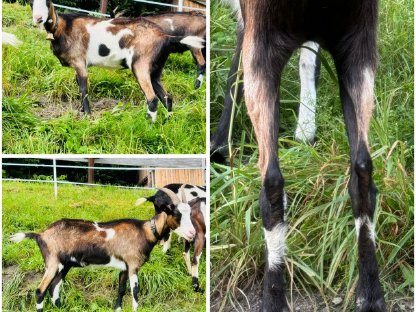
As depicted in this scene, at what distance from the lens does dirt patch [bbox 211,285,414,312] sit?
4.40m

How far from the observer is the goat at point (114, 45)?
466 centimetres

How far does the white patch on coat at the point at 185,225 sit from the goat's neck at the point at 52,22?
4.51ft

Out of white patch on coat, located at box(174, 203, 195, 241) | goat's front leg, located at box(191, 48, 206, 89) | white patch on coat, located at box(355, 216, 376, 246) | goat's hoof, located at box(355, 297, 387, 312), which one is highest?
goat's front leg, located at box(191, 48, 206, 89)

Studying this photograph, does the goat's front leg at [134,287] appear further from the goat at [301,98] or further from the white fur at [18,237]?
the goat at [301,98]

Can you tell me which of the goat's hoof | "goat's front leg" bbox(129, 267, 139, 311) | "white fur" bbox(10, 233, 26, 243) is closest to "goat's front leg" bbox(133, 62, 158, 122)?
"goat's front leg" bbox(129, 267, 139, 311)

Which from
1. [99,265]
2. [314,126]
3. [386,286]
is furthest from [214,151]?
[386,286]

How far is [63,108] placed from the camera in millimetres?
4688

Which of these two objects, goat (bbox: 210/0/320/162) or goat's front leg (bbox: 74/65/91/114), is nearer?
goat's front leg (bbox: 74/65/91/114)

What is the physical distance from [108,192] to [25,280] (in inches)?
30.5

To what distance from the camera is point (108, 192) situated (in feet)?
15.7

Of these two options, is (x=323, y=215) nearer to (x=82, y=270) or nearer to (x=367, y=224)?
(x=367, y=224)

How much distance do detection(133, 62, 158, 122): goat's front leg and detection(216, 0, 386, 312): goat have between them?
2.72ft

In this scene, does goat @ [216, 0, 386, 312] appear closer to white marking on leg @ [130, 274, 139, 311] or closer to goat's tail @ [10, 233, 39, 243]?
white marking on leg @ [130, 274, 139, 311]

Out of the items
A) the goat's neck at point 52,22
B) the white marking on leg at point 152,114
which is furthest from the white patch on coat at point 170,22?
the goat's neck at point 52,22
